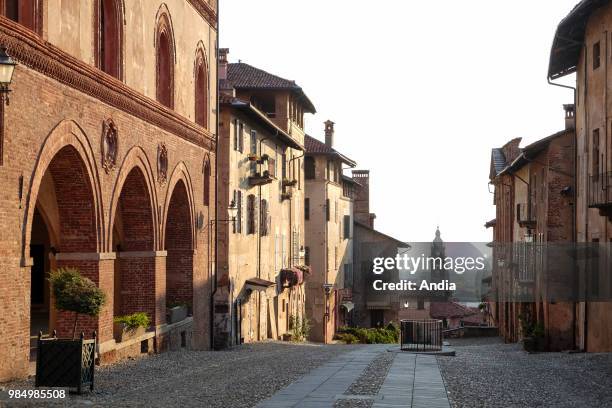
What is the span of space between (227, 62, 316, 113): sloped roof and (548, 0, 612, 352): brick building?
1621 centimetres

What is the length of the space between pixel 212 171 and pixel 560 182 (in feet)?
38.2

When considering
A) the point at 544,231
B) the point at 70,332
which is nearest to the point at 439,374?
the point at 70,332

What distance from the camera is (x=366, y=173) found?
7931cm

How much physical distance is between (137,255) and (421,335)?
32.1ft

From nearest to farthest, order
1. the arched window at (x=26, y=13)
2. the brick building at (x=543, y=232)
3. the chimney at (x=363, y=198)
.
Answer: the arched window at (x=26, y=13)
the brick building at (x=543, y=232)
the chimney at (x=363, y=198)

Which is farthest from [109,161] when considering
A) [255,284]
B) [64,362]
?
[255,284]

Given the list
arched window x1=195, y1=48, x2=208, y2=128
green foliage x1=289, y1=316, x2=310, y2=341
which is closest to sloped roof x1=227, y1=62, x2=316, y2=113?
green foliage x1=289, y1=316, x2=310, y2=341

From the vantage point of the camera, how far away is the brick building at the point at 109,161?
637 inches

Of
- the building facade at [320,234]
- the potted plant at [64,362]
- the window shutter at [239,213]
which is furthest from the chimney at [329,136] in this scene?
the potted plant at [64,362]

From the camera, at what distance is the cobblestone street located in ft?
50.5

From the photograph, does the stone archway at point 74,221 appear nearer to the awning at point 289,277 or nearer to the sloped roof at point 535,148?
the sloped roof at point 535,148

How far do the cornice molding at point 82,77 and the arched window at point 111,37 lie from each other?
48cm

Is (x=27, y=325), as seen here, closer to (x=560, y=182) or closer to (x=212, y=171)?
(x=212, y=171)

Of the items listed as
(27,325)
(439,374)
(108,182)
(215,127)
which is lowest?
(439,374)
